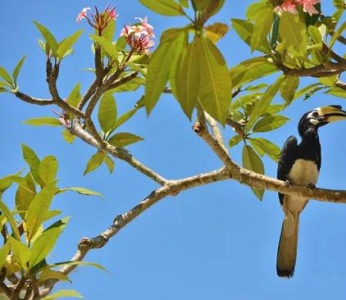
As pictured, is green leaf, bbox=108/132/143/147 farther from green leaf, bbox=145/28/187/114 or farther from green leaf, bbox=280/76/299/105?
green leaf, bbox=145/28/187/114

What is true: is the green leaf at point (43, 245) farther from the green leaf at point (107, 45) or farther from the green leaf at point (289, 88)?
the green leaf at point (289, 88)

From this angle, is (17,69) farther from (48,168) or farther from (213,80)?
(213,80)

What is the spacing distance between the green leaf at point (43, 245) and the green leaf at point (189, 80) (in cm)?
74

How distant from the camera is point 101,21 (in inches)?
133

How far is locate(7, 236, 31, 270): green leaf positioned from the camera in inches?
95.5

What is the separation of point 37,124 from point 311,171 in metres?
2.13

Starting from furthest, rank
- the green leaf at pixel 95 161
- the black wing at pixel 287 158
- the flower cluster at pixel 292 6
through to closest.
A: 1. the black wing at pixel 287 158
2. the green leaf at pixel 95 161
3. the flower cluster at pixel 292 6

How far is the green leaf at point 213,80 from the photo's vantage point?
6.89 ft

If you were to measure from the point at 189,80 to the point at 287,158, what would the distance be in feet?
9.69

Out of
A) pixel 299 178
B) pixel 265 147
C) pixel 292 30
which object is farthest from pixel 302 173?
pixel 292 30

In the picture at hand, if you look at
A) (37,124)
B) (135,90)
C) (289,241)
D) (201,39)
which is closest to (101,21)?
(135,90)

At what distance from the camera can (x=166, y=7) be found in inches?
84.1

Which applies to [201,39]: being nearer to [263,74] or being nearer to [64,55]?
[263,74]

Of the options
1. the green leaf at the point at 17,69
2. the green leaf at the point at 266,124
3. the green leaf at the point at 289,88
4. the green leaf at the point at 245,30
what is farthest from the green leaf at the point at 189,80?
the green leaf at the point at 266,124
